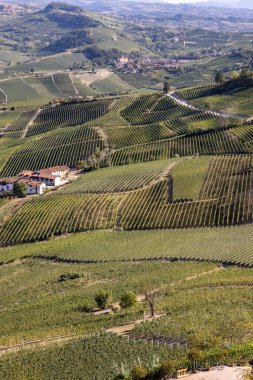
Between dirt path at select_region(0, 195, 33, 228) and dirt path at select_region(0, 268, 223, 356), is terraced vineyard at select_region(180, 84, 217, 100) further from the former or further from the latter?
dirt path at select_region(0, 268, 223, 356)

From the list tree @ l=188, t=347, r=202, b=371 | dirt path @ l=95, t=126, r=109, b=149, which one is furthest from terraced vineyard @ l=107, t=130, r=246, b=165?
tree @ l=188, t=347, r=202, b=371

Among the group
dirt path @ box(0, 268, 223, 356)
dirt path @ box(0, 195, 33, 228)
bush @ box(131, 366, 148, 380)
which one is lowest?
dirt path @ box(0, 195, 33, 228)

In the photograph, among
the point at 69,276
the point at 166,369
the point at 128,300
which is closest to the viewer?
the point at 166,369

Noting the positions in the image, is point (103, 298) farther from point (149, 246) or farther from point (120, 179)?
point (120, 179)

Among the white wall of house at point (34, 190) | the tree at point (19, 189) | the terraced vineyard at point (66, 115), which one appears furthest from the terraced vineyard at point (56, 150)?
the tree at point (19, 189)

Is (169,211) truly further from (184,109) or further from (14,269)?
(184,109)

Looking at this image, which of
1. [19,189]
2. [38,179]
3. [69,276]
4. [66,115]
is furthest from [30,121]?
[69,276]
